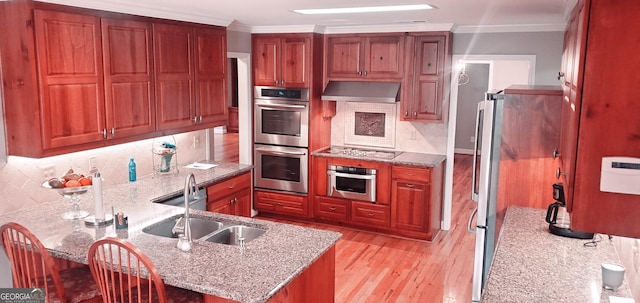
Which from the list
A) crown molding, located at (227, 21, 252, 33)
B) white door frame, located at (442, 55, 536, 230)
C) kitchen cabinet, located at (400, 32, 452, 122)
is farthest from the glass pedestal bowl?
white door frame, located at (442, 55, 536, 230)

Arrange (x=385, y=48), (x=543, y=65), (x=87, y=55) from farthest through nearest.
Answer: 1. (x=385, y=48)
2. (x=543, y=65)
3. (x=87, y=55)

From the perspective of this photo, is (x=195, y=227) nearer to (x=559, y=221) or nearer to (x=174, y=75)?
(x=174, y=75)

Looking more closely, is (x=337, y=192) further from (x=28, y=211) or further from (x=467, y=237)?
(x=28, y=211)

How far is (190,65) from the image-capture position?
171 inches

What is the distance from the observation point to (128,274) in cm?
218

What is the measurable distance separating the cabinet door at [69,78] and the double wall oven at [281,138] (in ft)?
8.29

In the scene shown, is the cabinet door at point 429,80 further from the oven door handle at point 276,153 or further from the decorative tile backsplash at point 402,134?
the oven door handle at point 276,153

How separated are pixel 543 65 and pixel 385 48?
163 cm

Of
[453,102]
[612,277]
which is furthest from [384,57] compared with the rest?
[612,277]

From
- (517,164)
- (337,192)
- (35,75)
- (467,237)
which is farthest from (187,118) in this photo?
(467,237)

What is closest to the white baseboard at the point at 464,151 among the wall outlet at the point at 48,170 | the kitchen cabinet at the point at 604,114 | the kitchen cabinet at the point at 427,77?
the kitchen cabinet at the point at 427,77

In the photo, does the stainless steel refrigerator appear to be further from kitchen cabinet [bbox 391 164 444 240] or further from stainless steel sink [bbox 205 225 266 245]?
stainless steel sink [bbox 205 225 266 245]

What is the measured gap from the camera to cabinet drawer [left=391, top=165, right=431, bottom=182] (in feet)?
17.1

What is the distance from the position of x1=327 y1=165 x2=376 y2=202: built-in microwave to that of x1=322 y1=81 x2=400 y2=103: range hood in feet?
2.58
